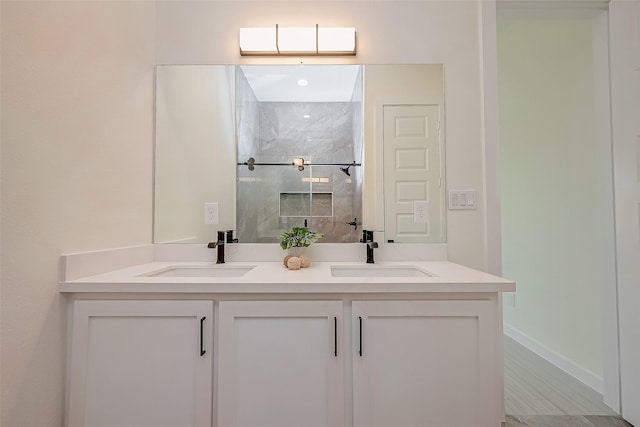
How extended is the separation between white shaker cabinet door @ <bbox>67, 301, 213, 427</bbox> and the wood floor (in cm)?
159

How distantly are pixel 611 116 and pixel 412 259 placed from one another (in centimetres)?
137

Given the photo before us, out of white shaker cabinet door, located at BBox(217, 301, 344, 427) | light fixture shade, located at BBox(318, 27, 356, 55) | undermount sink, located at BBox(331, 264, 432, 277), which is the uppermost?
light fixture shade, located at BBox(318, 27, 356, 55)

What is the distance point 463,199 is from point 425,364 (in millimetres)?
956

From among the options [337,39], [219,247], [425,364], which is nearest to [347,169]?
[337,39]

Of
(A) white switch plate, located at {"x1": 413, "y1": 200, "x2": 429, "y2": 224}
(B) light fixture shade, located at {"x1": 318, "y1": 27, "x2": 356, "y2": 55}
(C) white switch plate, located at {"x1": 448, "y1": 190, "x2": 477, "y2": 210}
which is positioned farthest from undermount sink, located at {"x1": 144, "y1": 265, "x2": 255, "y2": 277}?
(B) light fixture shade, located at {"x1": 318, "y1": 27, "x2": 356, "y2": 55}

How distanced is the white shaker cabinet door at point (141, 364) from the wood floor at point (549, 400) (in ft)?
5.21

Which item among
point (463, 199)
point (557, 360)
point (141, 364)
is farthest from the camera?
point (557, 360)

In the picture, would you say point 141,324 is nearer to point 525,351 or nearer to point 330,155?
point 330,155

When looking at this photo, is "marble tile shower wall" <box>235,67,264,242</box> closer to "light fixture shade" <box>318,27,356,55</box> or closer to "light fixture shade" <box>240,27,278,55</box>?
"light fixture shade" <box>240,27,278,55</box>

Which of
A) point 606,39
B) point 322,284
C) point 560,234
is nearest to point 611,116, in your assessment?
point 606,39

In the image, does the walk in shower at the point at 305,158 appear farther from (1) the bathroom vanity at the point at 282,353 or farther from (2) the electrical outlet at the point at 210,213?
(1) the bathroom vanity at the point at 282,353

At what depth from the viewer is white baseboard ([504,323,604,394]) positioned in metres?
1.89

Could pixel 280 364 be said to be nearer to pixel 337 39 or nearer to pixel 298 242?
pixel 298 242

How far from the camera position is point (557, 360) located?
2.19 m
